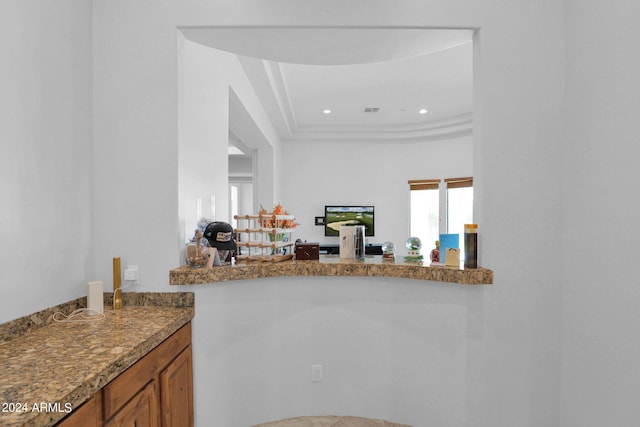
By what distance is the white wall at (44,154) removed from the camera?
1.41 metres

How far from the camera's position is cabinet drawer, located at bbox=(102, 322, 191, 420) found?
1173 mm

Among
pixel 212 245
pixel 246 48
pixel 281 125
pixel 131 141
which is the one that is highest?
pixel 281 125

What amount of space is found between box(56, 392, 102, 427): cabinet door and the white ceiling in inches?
73.2

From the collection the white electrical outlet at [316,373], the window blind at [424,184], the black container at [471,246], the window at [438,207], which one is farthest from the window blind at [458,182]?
the white electrical outlet at [316,373]

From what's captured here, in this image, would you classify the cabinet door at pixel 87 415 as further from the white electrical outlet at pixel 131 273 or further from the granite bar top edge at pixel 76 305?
the white electrical outlet at pixel 131 273

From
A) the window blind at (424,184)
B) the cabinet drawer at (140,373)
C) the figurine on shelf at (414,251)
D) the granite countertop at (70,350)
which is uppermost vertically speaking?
the window blind at (424,184)

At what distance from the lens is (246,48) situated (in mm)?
2203

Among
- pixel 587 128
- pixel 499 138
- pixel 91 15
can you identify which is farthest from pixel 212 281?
pixel 587 128

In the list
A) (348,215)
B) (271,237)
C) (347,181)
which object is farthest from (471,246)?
(347,181)

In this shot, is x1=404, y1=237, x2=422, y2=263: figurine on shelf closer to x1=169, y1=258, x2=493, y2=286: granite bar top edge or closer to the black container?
x1=169, y1=258, x2=493, y2=286: granite bar top edge

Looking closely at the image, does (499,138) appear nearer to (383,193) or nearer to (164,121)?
Result: (164,121)

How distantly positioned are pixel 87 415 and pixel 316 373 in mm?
1410

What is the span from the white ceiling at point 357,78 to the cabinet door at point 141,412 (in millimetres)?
1860

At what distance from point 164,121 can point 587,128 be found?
2220 millimetres
